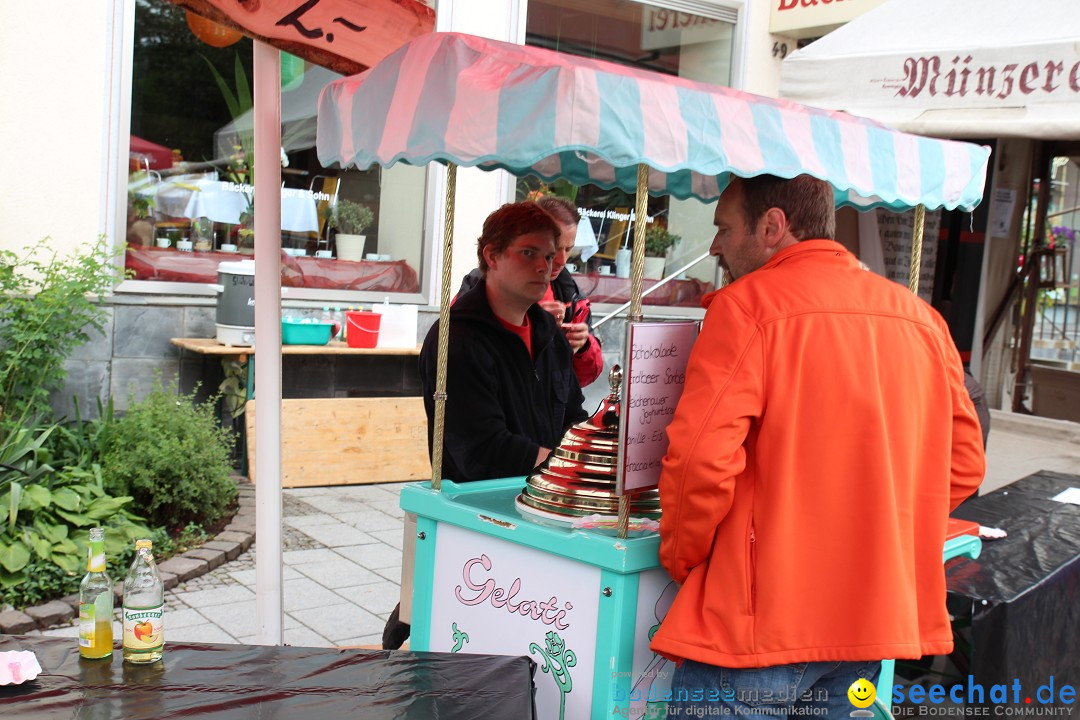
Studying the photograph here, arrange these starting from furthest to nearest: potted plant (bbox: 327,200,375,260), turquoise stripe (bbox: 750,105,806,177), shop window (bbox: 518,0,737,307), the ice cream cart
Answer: shop window (bbox: 518,0,737,307) < potted plant (bbox: 327,200,375,260) < turquoise stripe (bbox: 750,105,806,177) < the ice cream cart

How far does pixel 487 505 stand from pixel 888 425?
1.17 m

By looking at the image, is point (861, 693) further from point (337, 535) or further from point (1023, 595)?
point (337, 535)

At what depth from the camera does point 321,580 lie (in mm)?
5324

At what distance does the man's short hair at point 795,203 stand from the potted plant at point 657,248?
6.91m

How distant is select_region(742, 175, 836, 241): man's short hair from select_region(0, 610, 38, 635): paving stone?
3.53m

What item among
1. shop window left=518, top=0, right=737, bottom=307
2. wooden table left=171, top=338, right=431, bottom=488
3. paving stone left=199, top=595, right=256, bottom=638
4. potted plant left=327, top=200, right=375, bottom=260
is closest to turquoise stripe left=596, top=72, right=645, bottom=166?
paving stone left=199, top=595, right=256, bottom=638

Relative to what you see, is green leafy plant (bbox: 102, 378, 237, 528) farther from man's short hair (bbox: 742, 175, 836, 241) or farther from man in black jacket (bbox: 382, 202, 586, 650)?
man's short hair (bbox: 742, 175, 836, 241)

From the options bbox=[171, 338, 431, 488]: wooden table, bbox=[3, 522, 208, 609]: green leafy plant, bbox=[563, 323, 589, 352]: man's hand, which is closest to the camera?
bbox=[563, 323, 589, 352]: man's hand

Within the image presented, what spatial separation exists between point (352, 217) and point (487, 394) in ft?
16.5

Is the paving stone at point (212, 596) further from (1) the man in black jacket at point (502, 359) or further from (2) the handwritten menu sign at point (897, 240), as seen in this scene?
(2) the handwritten menu sign at point (897, 240)

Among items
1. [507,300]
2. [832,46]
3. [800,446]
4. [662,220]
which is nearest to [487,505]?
[507,300]

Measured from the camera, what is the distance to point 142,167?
22.9 feet

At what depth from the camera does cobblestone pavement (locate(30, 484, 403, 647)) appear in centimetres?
458

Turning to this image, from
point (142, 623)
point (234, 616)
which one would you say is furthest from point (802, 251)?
point (234, 616)
